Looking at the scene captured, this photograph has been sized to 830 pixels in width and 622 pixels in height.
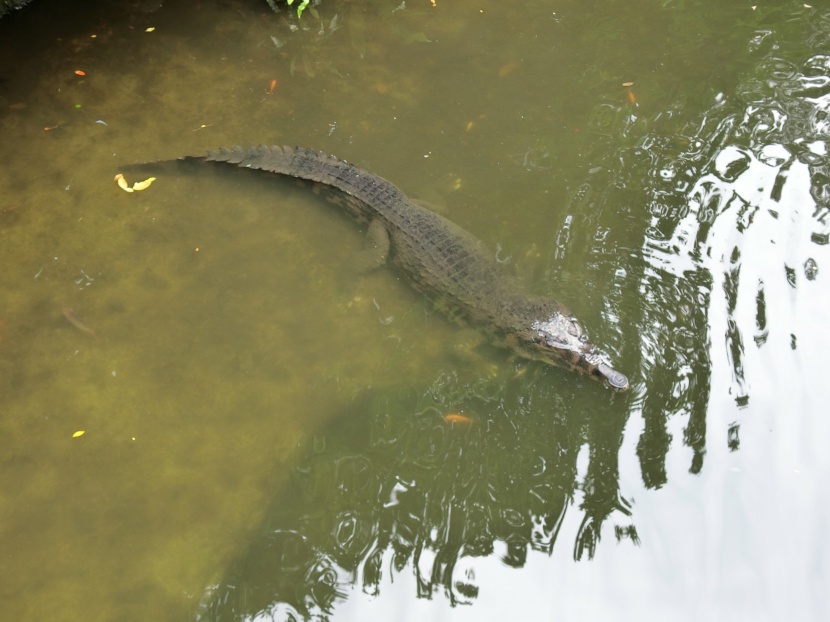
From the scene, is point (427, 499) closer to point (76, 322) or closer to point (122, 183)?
point (76, 322)

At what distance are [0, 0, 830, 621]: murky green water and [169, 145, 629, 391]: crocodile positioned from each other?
132 mm

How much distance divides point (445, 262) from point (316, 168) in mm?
1168

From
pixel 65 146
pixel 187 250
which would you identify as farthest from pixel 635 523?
pixel 65 146

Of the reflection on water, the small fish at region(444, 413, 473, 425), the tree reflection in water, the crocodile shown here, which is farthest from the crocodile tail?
the small fish at region(444, 413, 473, 425)

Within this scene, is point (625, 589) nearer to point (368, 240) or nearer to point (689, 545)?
point (689, 545)

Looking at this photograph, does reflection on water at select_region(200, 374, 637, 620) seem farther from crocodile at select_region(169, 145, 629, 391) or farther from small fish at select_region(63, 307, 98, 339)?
small fish at select_region(63, 307, 98, 339)

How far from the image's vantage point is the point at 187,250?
440 cm

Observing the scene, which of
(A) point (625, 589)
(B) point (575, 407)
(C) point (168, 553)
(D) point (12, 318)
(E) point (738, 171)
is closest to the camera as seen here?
(A) point (625, 589)

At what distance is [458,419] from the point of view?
375 centimetres

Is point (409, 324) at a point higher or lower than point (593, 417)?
higher

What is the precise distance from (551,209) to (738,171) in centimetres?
140

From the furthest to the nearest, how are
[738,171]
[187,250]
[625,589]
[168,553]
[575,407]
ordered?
1. [738,171]
2. [187,250]
3. [575,407]
4. [168,553]
5. [625,589]

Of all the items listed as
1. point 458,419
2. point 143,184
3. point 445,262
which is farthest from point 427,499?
point 143,184

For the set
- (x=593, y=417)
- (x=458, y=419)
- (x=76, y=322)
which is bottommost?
(x=76, y=322)
